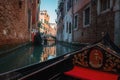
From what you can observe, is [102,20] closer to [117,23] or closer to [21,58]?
[117,23]

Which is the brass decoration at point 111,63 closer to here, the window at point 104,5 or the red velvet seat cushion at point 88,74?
the red velvet seat cushion at point 88,74

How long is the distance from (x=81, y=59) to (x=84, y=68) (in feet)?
0.42

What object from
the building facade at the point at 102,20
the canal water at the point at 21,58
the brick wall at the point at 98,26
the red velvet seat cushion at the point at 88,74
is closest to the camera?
the red velvet seat cushion at the point at 88,74

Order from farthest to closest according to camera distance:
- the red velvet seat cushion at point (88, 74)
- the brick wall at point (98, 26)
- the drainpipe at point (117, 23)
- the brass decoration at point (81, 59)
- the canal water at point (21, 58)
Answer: the brick wall at point (98, 26), the drainpipe at point (117, 23), the canal water at point (21, 58), the brass decoration at point (81, 59), the red velvet seat cushion at point (88, 74)

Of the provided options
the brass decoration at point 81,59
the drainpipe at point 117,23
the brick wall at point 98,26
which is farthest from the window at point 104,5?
the brass decoration at point 81,59

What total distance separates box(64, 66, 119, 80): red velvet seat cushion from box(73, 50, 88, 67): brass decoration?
0.22 feet

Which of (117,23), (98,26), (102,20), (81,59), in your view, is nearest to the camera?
(81,59)

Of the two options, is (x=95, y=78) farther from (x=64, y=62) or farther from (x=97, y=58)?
(x=64, y=62)

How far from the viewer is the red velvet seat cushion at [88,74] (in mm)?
2717

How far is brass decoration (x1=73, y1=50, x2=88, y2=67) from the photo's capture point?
9.81ft

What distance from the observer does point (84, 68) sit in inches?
118

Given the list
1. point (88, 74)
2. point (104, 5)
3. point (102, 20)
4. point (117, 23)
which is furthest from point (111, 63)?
point (104, 5)

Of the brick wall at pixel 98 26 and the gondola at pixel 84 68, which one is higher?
the brick wall at pixel 98 26

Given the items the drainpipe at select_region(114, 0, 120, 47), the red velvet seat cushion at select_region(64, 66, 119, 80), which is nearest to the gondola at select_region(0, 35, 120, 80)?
the red velvet seat cushion at select_region(64, 66, 119, 80)
